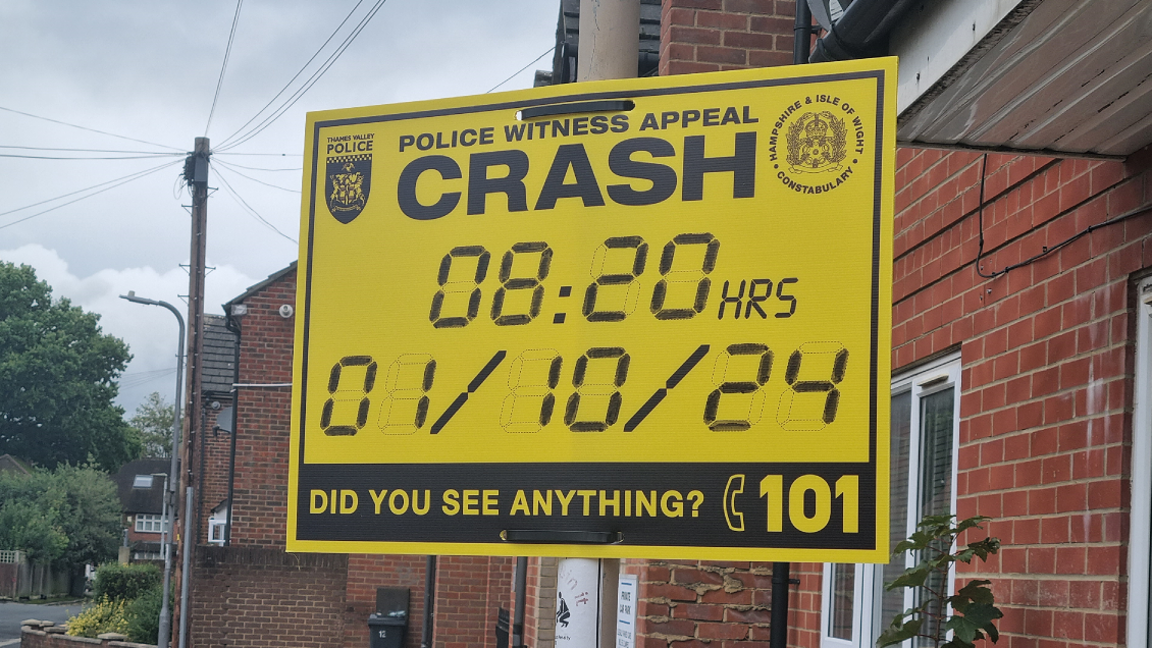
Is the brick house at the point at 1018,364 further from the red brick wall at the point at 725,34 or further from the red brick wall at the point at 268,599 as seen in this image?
the red brick wall at the point at 268,599

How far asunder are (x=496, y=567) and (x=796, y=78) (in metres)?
10.8

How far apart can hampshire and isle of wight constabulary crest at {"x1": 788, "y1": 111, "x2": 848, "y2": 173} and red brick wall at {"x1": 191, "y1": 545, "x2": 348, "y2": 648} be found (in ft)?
51.4

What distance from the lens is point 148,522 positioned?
69062 millimetres

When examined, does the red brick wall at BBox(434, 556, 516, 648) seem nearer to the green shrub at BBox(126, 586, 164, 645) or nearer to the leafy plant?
the green shrub at BBox(126, 586, 164, 645)

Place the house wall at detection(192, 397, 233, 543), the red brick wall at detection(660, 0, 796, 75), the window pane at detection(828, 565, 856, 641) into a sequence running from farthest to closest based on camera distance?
the house wall at detection(192, 397, 233, 543)
the red brick wall at detection(660, 0, 796, 75)
the window pane at detection(828, 565, 856, 641)

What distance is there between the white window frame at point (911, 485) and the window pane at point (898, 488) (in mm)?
30

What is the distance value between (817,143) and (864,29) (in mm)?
563

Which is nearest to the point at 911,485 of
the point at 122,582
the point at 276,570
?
the point at 276,570

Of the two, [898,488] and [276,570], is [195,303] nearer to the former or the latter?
[276,570]

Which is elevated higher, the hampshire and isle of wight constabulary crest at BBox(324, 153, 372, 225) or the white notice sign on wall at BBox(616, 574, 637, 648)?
the hampshire and isle of wight constabulary crest at BBox(324, 153, 372, 225)

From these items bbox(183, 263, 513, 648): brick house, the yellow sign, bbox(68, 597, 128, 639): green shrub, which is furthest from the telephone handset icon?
bbox(68, 597, 128, 639): green shrub

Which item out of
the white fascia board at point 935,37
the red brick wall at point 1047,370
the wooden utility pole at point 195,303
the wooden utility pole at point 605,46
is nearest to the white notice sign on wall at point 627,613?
the red brick wall at point 1047,370

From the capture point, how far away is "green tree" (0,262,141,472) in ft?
225

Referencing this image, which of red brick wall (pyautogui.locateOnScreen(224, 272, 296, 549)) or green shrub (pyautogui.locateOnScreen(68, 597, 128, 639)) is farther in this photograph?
red brick wall (pyautogui.locateOnScreen(224, 272, 296, 549))
